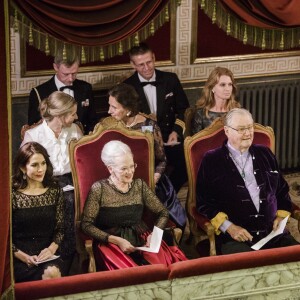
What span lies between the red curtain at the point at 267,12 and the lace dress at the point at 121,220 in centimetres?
107

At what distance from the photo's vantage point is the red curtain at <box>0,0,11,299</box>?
4504 millimetres

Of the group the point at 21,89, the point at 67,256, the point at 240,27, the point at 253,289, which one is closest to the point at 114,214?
the point at 67,256

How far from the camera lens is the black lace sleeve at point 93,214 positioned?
5.04m

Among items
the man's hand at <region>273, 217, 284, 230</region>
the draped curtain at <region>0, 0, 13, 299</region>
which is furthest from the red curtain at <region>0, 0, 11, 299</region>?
the man's hand at <region>273, 217, 284, 230</region>

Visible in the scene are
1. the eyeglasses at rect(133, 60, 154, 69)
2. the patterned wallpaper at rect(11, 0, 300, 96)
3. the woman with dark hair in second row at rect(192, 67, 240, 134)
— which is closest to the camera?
the woman with dark hair in second row at rect(192, 67, 240, 134)

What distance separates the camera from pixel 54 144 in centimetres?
561

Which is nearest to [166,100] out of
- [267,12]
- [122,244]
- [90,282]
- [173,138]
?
[173,138]

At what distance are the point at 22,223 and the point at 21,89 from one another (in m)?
1.77

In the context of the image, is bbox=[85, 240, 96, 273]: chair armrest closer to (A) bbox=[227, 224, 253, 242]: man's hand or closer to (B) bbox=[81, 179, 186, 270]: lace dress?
(B) bbox=[81, 179, 186, 270]: lace dress

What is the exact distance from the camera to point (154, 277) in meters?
4.83

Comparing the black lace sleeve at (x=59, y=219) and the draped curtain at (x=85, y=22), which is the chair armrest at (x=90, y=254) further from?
the draped curtain at (x=85, y=22)

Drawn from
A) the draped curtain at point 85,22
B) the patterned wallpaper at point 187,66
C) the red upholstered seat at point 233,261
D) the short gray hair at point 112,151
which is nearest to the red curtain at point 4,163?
the draped curtain at point 85,22

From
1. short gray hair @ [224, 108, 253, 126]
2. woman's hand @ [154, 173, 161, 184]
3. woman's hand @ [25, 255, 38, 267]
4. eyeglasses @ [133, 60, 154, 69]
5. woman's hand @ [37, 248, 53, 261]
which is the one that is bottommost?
woman's hand @ [25, 255, 38, 267]

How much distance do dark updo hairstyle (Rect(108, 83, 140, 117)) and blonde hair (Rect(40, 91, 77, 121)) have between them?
253 millimetres
